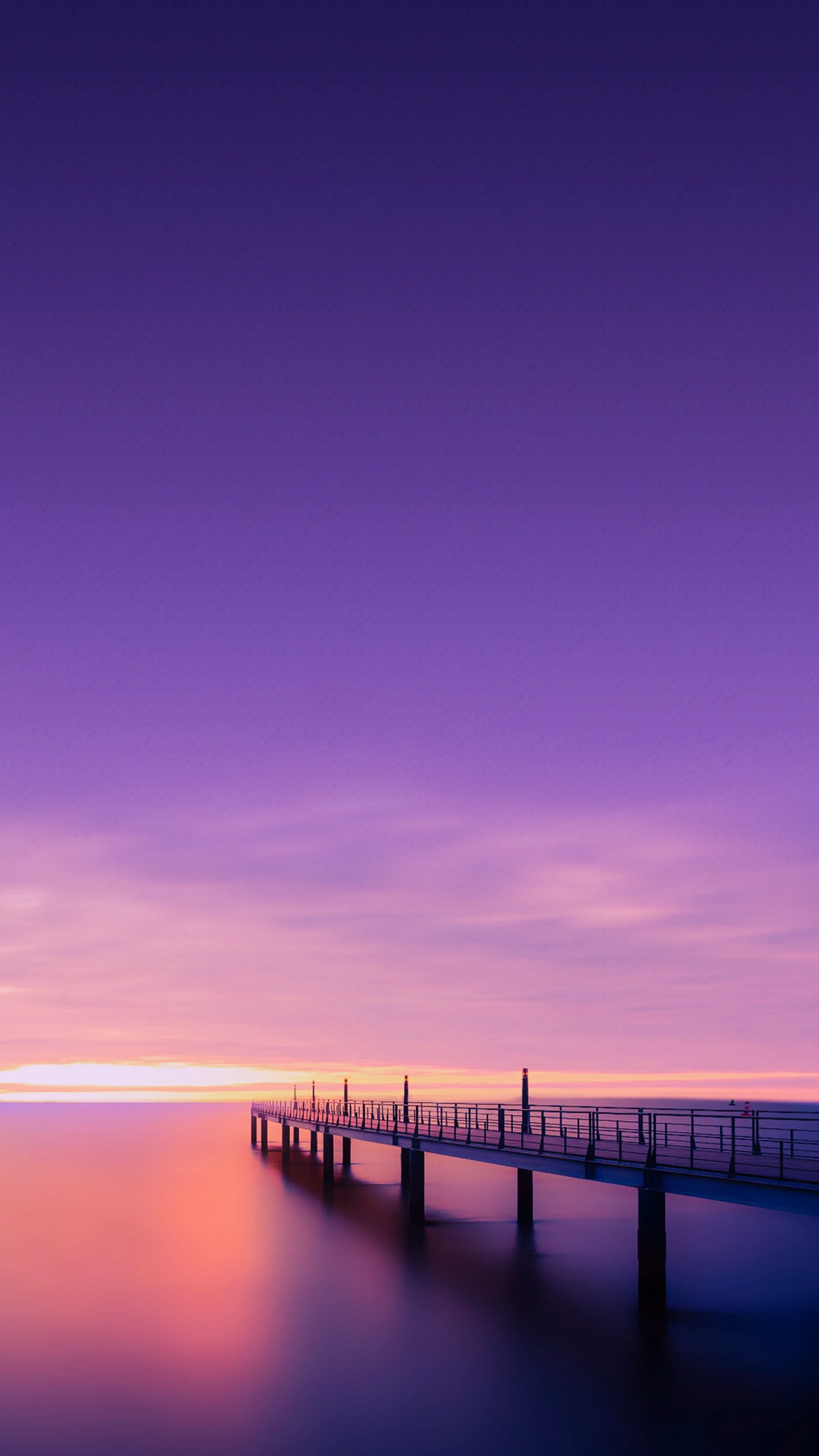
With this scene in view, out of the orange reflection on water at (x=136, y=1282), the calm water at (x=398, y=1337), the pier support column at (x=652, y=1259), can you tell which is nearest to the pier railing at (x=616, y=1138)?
the pier support column at (x=652, y=1259)

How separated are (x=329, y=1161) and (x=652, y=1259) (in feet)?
145

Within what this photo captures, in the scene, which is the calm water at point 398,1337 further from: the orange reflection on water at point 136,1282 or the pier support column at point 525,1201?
the pier support column at point 525,1201

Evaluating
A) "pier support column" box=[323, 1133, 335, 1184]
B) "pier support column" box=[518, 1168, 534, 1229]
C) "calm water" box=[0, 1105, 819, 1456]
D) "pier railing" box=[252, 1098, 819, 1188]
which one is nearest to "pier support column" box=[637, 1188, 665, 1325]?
"calm water" box=[0, 1105, 819, 1456]

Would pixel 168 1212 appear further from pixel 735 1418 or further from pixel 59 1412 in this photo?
pixel 735 1418

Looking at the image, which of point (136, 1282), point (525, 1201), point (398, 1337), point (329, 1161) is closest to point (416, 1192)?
point (525, 1201)

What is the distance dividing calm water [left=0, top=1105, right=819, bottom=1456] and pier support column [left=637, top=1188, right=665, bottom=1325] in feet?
2.14

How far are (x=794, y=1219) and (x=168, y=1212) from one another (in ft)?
118

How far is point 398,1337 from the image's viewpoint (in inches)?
1294

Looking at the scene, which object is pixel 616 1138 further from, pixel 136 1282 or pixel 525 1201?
pixel 525 1201

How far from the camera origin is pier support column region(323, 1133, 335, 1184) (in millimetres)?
73062

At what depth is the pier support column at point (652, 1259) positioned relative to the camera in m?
31.4

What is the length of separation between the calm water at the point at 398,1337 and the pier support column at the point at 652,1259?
65 cm

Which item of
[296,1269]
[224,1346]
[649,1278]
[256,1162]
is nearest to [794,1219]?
[296,1269]

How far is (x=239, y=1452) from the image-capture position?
2361 centimetres
